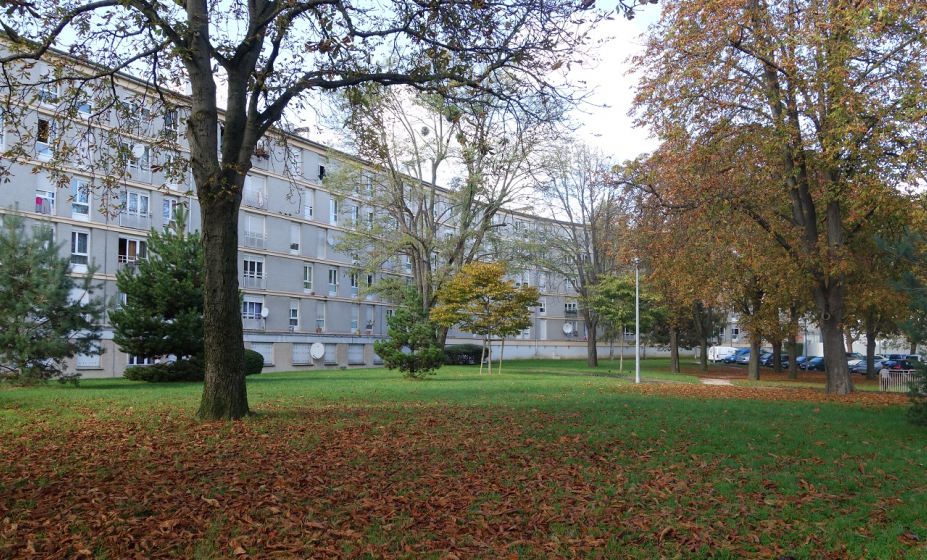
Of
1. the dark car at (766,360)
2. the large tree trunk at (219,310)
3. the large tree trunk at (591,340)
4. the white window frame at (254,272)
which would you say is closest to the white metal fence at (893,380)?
the large tree trunk at (591,340)

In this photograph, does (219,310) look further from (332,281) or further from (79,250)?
(332,281)

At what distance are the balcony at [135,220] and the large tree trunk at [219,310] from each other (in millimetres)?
28244

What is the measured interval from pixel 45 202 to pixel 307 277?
1830cm

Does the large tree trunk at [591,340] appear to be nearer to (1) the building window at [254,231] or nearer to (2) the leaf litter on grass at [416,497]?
(1) the building window at [254,231]

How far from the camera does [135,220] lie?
35688mm

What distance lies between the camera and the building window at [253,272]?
138 feet

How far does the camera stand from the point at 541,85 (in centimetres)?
1073

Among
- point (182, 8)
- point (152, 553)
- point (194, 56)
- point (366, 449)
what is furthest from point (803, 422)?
point (182, 8)

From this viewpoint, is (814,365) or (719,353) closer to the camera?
(814,365)

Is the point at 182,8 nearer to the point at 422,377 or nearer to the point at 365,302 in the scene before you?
Result: the point at 422,377

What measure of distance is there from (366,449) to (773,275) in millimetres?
19171

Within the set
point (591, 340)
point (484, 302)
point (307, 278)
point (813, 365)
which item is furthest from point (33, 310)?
point (813, 365)

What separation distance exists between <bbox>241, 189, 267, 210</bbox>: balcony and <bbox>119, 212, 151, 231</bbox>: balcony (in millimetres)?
6725

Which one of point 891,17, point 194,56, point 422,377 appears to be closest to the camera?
point 194,56
